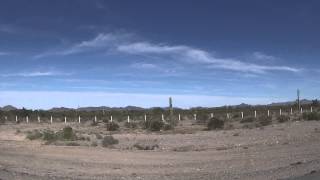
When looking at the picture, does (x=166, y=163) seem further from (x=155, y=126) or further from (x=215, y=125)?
(x=155, y=126)

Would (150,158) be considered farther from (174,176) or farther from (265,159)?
(174,176)

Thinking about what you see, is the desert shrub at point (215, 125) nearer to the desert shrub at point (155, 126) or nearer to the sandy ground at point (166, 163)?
the desert shrub at point (155, 126)

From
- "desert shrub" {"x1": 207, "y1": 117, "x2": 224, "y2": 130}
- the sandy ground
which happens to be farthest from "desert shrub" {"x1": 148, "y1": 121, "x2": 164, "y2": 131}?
the sandy ground

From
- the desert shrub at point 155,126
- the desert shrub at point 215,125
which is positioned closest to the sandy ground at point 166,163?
the desert shrub at point 215,125

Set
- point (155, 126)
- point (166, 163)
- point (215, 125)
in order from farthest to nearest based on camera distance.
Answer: point (155, 126) < point (215, 125) < point (166, 163)

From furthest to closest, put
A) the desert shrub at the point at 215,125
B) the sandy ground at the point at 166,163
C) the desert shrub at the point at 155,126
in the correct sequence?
1. the desert shrub at the point at 155,126
2. the desert shrub at the point at 215,125
3. the sandy ground at the point at 166,163

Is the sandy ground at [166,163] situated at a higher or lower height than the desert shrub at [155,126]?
lower

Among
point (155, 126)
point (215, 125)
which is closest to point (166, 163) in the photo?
point (215, 125)

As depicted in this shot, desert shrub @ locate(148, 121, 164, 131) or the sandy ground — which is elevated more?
desert shrub @ locate(148, 121, 164, 131)

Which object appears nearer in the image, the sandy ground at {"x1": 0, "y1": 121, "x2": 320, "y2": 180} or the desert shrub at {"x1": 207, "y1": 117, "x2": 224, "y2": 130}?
the sandy ground at {"x1": 0, "y1": 121, "x2": 320, "y2": 180}

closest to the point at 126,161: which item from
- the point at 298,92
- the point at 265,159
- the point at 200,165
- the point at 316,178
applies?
the point at 200,165

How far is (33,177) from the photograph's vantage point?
20.2 meters

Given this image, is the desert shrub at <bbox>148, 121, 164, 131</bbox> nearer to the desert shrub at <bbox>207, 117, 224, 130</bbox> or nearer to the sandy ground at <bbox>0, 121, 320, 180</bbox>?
the desert shrub at <bbox>207, 117, 224, 130</bbox>

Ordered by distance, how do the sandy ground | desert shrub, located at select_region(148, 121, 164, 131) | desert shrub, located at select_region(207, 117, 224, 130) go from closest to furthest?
the sandy ground, desert shrub, located at select_region(207, 117, 224, 130), desert shrub, located at select_region(148, 121, 164, 131)
